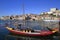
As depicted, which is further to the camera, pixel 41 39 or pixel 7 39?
pixel 41 39

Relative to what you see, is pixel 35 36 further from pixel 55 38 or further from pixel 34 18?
pixel 34 18

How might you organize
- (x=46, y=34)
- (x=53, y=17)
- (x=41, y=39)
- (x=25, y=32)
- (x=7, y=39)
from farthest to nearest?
(x=53, y=17)
(x=25, y=32)
(x=46, y=34)
(x=41, y=39)
(x=7, y=39)

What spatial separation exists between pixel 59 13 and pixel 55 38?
66.1 m

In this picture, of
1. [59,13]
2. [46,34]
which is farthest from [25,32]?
[59,13]

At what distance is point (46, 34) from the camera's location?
19.5 metres

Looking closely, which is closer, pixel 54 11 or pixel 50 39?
pixel 50 39

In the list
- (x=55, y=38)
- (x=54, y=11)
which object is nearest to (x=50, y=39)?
(x=55, y=38)

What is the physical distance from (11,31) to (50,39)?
763 centimetres

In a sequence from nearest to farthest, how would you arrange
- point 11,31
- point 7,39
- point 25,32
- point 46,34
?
point 7,39 → point 46,34 → point 25,32 → point 11,31

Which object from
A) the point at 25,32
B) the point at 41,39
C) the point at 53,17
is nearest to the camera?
the point at 41,39

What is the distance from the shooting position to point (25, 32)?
21.0m

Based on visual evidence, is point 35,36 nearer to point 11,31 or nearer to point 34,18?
point 11,31

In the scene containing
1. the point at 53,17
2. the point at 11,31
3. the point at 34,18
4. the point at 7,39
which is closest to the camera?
the point at 7,39

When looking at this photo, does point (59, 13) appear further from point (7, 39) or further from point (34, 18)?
point (7, 39)
